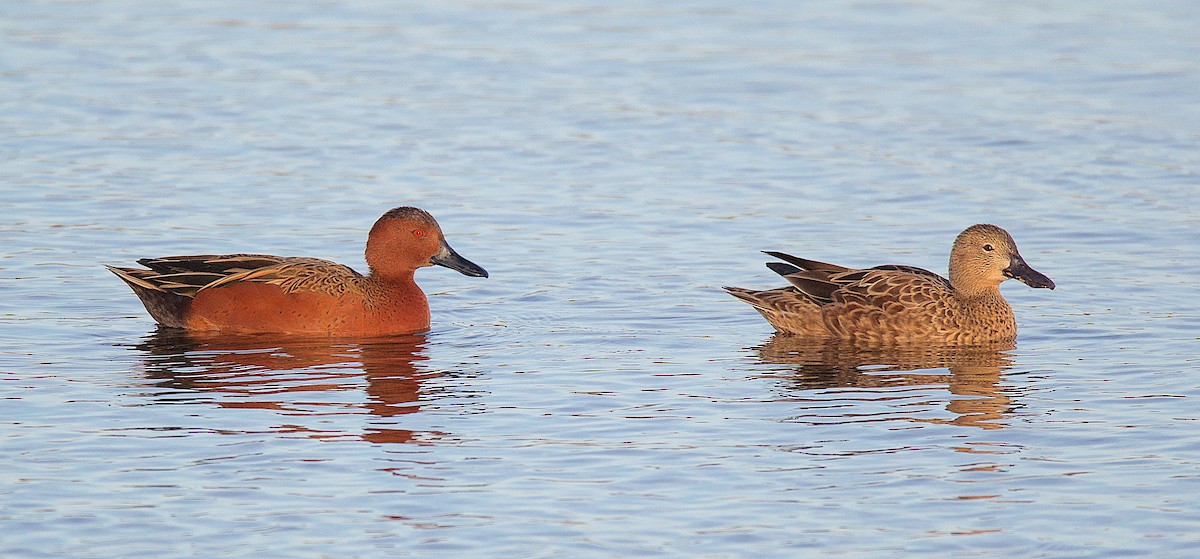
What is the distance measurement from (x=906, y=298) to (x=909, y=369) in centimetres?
97

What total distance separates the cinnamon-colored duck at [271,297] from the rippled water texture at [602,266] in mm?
249

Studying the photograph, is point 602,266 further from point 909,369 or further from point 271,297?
point 909,369

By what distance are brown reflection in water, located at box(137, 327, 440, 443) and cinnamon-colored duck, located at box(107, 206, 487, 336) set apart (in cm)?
12

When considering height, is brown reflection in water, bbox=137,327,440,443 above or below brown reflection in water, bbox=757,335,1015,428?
above

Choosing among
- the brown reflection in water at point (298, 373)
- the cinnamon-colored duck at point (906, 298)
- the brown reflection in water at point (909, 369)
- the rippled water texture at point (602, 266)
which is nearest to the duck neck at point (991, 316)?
the cinnamon-colored duck at point (906, 298)

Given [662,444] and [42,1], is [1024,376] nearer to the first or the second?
[662,444]

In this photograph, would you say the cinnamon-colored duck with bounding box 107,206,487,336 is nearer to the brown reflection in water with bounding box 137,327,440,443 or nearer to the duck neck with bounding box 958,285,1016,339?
the brown reflection in water with bounding box 137,327,440,443

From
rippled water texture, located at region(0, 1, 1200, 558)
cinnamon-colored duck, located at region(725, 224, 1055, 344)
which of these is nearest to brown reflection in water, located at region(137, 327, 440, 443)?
rippled water texture, located at region(0, 1, 1200, 558)

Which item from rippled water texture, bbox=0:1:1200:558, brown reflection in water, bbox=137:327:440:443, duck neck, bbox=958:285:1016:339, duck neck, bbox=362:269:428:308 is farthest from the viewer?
duck neck, bbox=362:269:428:308

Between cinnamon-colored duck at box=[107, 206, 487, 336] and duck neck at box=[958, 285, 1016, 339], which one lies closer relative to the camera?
duck neck at box=[958, 285, 1016, 339]

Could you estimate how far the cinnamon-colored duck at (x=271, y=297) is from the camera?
449 inches

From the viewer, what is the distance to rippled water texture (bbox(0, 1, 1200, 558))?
7684mm

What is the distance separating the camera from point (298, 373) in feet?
33.6

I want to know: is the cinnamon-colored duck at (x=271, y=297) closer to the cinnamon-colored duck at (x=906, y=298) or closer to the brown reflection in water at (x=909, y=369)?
the cinnamon-colored duck at (x=906, y=298)
